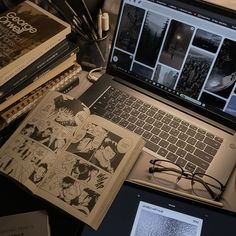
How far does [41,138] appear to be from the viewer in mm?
878

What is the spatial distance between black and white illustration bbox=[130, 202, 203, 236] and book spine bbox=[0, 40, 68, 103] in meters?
0.41

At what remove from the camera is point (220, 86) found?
3.03 feet

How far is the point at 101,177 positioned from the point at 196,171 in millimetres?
229

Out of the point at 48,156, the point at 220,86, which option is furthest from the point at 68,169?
the point at 220,86

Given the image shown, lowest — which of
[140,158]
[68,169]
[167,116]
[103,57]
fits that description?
[68,169]

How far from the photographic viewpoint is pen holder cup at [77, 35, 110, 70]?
110cm

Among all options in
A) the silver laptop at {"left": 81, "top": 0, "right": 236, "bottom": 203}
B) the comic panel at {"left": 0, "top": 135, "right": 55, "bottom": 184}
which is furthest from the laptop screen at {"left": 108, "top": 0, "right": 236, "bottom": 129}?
the comic panel at {"left": 0, "top": 135, "right": 55, "bottom": 184}

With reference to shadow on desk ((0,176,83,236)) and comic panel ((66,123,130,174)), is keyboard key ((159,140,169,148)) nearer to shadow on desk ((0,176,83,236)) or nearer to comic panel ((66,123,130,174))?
comic panel ((66,123,130,174))

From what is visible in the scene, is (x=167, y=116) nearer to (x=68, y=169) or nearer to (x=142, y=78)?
(x=142, y=78)

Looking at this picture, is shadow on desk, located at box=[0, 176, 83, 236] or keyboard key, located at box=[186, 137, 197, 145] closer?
shadow on desk, located at box=[0, 176, 83, 236]

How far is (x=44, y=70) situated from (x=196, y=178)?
46 cm

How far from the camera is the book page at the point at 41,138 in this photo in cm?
83

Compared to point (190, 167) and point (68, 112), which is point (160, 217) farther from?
point (68, 112)

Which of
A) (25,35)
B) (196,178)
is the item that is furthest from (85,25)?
(196,178)
